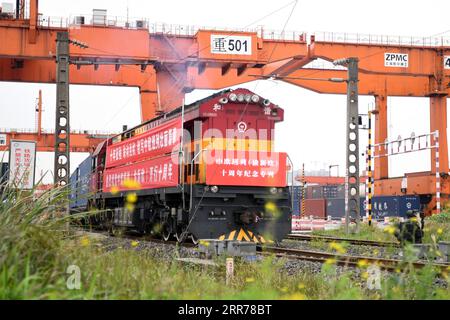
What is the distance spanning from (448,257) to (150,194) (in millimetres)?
8186

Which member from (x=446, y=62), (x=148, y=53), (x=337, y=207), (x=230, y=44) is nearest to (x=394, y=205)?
(x=337, y=207)

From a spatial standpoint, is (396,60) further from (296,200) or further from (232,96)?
(296,200)

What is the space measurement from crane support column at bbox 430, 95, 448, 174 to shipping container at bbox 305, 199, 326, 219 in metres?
13.7

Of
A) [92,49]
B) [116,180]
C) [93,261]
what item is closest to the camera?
[93,261]

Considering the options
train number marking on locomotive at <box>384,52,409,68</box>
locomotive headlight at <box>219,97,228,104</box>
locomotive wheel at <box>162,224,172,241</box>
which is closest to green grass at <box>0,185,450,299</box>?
locomotive headlight at <box>219,97,228,104</box>

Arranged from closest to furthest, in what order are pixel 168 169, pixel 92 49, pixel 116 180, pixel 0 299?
pixel 0 299 < pixel 168 169 < pixel 116 180 < pixel 92 49

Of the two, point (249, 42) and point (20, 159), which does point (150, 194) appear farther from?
point (249, 42)

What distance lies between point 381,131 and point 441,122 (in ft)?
16.5

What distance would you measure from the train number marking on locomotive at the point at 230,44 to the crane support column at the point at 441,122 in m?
13.2

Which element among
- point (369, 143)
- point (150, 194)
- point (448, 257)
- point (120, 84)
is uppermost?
point (120, 84)

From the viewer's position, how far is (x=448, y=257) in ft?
34.7
